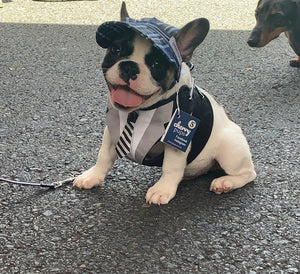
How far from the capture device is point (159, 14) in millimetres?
5090

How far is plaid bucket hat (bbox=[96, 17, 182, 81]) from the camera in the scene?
4.92 ft

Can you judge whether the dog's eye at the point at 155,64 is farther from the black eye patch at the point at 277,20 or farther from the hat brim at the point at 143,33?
the black eye patch at the point at 277,20

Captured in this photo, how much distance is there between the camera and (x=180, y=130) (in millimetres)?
1665

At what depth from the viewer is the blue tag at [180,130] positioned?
5.47ft

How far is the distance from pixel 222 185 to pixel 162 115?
1.13 ft

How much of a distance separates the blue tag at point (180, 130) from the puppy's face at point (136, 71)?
0.12 metres

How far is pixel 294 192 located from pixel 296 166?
224 millimetres

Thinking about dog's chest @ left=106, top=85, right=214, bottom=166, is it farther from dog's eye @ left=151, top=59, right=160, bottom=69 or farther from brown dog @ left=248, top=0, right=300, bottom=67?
brown dog @ left=248, top=0, right=300, bottom=67

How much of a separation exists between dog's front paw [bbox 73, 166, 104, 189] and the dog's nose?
427 mm

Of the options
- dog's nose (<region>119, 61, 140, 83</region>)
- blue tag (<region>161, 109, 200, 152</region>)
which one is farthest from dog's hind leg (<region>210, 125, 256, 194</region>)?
dog's nose (<region>119, 61, 140, 83</region>)

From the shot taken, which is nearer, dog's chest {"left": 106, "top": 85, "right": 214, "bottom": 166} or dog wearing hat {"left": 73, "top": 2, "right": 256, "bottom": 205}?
dog wearing hat {"left": 73, "top": 2, "right": 256, "bottom": 205}

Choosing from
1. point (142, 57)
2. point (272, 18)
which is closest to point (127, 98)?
point (142, 57)

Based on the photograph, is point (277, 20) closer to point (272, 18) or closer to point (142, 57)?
point (272, 18)

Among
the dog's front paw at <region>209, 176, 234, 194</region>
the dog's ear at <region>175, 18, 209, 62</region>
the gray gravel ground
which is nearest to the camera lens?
the gray gravel ground
